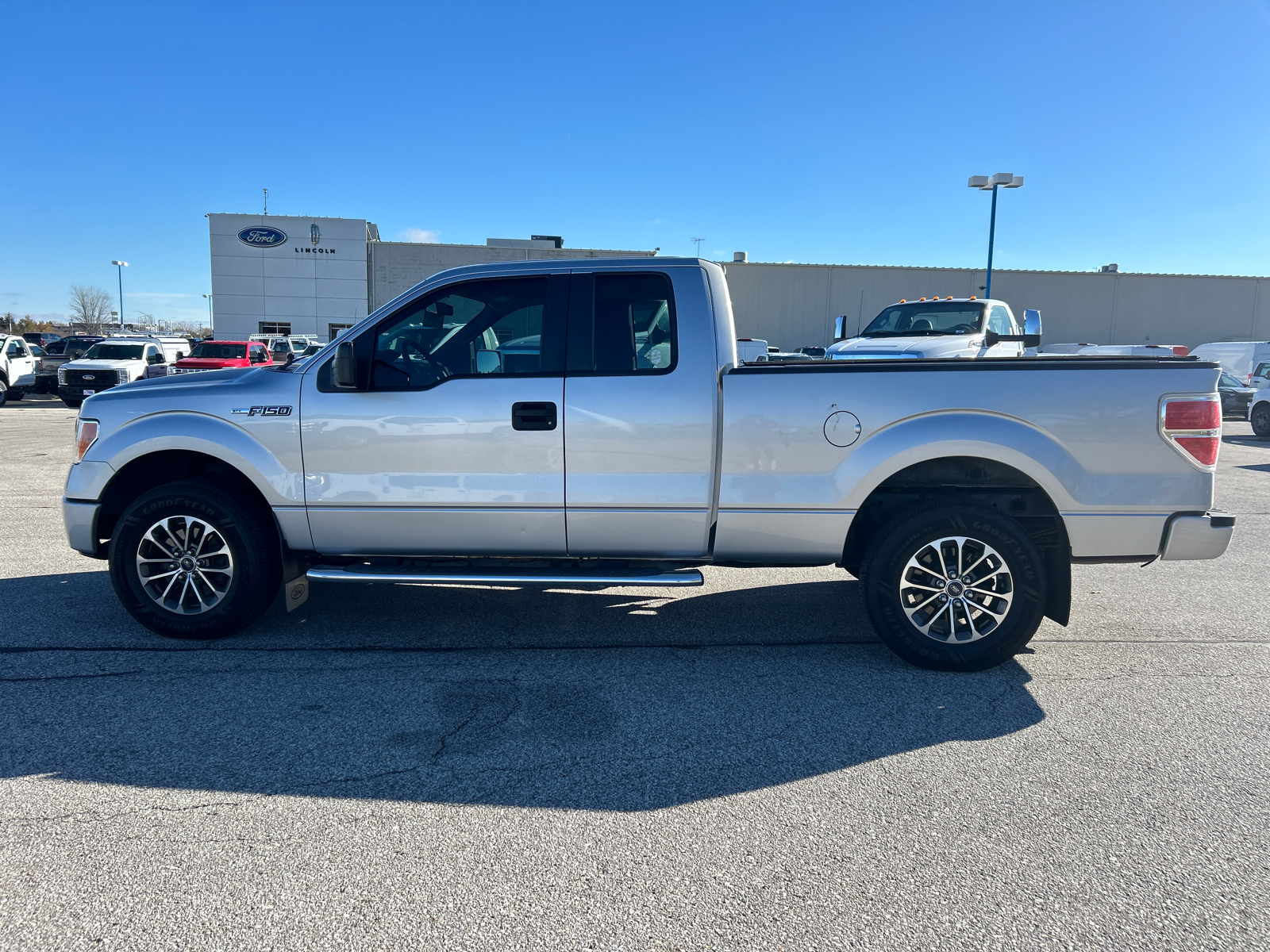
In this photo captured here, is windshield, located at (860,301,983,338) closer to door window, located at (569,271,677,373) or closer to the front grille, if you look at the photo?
door window, located at (569,271,677,373)

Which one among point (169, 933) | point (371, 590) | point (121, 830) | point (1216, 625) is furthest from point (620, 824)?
point (1216, 625)

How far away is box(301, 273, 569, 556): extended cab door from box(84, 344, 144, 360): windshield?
72.6 feet

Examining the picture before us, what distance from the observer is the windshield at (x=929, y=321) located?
39.4 feet

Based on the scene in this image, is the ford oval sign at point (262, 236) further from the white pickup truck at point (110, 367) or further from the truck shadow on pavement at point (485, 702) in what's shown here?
the truck shadow on pavement at point (485, 702)

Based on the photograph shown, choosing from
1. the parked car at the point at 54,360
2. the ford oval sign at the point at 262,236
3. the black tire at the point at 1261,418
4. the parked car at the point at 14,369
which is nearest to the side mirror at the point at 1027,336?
the black tire at the point at 1261,418

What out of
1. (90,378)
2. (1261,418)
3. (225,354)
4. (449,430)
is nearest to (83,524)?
(449,430)

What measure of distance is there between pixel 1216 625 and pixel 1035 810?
3187mm

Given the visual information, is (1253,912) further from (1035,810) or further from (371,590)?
(371,590)

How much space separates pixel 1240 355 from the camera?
28.7m

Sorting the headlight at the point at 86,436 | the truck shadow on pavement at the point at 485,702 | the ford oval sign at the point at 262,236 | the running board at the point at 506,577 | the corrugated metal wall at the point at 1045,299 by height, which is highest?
the ford oval sign at the point at 262,236

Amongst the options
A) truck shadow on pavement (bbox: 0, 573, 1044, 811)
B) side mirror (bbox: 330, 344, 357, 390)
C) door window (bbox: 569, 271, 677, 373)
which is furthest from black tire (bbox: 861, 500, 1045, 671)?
side mirror (bbox: 330, 344, 357, 390)

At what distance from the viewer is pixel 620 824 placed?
116 inches

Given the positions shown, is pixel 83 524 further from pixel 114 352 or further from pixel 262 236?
pixel 262 236

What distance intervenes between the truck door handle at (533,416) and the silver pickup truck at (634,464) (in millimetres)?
18
